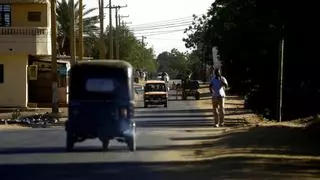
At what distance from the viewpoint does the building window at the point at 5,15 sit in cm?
5734

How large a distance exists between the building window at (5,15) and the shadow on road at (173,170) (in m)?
40.3

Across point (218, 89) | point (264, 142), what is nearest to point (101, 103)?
point (264, 142)

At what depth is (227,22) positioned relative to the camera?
43781 millimetres

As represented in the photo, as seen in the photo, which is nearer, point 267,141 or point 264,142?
point 264,142

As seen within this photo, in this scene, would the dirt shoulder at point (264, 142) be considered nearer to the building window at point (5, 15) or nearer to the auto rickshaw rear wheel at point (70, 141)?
the auto rickshaw rear wheel at point (70, 141)

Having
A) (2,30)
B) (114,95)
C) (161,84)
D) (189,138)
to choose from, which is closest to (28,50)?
(2,30)

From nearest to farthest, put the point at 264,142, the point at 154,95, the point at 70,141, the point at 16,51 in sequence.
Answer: the point at 70,141 < the point at 264,142 < the point at 16,51 < the point at 154,95

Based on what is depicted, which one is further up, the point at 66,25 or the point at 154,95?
the point at 66,25

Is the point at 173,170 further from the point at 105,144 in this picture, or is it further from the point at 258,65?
the point at 258,65

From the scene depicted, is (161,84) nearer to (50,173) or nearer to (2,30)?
(2,30)

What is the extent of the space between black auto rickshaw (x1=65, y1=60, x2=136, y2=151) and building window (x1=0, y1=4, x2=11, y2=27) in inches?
1411

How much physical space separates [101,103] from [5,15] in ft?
124

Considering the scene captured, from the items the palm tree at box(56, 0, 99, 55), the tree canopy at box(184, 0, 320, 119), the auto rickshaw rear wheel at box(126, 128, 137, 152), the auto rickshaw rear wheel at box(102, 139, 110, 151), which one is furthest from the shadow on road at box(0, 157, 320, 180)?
the palm tree at box(56, 0, 99, 55)

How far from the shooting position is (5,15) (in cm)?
5753
